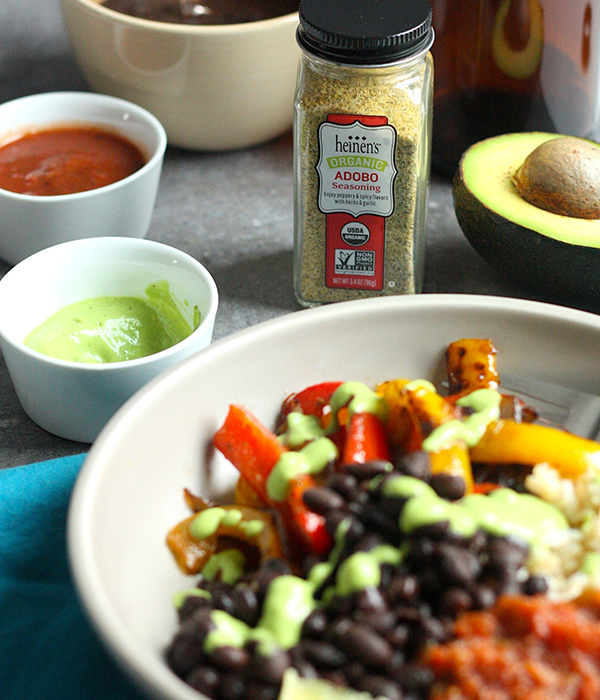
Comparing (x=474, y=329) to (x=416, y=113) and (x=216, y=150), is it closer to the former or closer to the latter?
(x=416, y=113)

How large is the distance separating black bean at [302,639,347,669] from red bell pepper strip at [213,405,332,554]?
4.7 inches

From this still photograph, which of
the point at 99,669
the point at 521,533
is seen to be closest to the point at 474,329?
the point at 521,533

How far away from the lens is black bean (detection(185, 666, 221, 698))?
0.72 metres

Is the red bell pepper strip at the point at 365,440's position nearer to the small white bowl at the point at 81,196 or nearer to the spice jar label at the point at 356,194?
the spice jar label at the point at 356,194

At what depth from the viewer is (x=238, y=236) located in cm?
160

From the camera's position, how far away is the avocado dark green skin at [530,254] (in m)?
1.26

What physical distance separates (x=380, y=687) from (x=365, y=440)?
0.28 metres

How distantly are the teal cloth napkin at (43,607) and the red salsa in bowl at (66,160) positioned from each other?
21.4 inches

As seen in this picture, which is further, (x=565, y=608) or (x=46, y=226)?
(x=46, y=226)

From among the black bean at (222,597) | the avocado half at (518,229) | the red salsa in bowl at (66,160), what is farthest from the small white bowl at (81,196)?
the black bean at (222,597)

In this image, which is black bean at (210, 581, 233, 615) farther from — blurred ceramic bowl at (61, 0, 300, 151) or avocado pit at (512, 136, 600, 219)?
blurred ceramic bowl at (61, 0, 300, 151)

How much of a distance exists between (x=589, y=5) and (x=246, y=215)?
71 centimetres

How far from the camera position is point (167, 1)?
181 centimetres

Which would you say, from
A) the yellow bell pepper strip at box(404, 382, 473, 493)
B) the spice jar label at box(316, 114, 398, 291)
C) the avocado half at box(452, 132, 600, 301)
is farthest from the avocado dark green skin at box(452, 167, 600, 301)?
the yellow bell pepper strip at box(404, 382, 473, 493)
